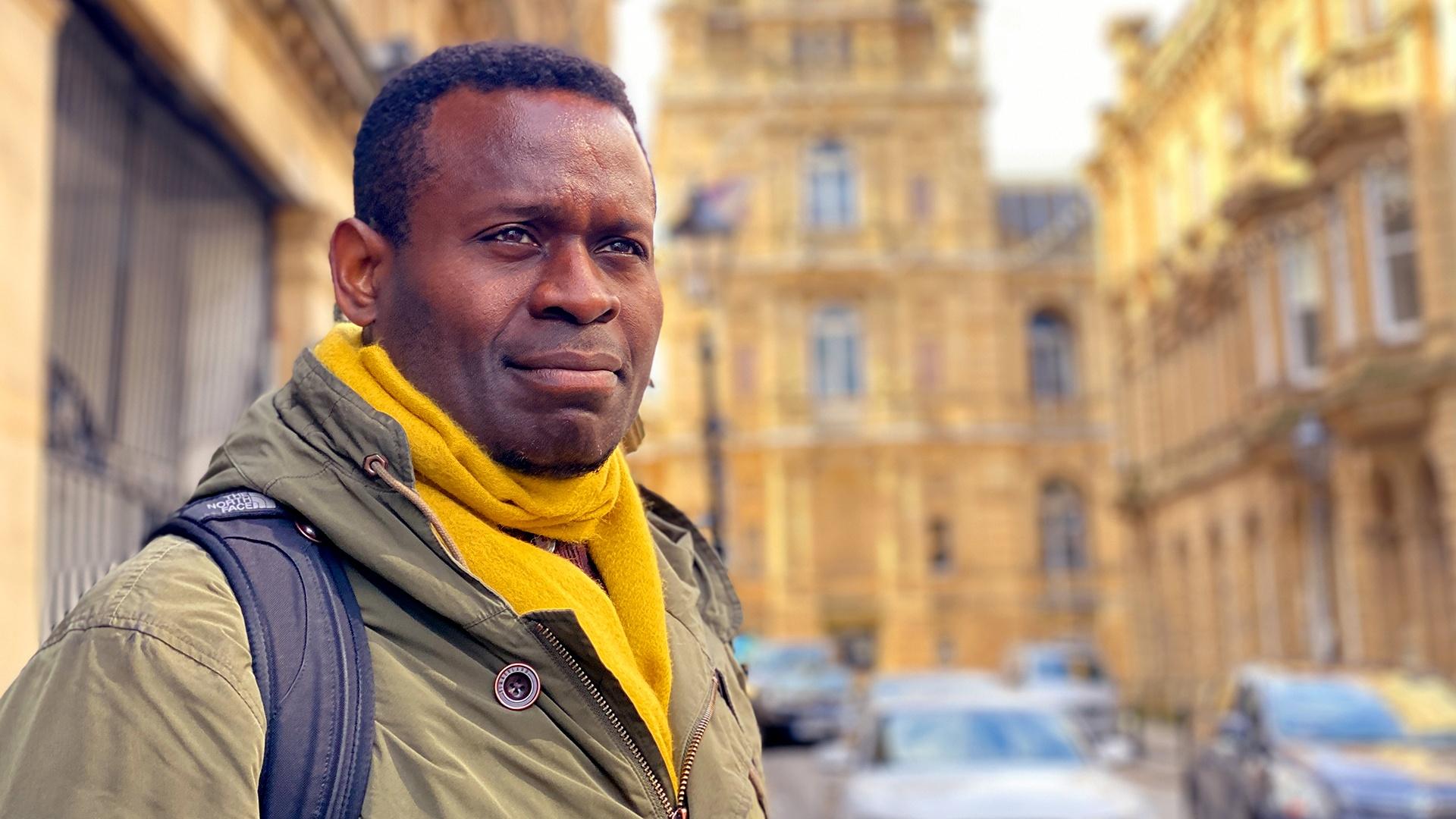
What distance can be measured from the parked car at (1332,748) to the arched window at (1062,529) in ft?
122

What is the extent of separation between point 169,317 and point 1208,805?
8.40m

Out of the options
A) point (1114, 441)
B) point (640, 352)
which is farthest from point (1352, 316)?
point (640, 352)

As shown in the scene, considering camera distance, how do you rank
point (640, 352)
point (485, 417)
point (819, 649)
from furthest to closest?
point (819, 649) → point (640, 352) → point (485, 417)

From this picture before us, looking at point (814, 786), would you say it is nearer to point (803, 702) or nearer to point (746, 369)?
point (803, 702)

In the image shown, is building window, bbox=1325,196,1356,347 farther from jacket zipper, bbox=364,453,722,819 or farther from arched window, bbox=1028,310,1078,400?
arched window, bbox=1028,310,1078,400

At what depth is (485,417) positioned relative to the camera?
186 centimetres

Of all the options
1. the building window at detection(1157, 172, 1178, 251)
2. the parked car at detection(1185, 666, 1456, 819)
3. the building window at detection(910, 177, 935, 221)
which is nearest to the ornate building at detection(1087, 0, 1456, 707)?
the building window at detection(1157, 172, 1178, 251)

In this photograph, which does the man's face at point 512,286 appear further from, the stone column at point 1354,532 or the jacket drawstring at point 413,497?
the stone column at point 1354,532

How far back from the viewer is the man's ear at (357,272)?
1933 mm

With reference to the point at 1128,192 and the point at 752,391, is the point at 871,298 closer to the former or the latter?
the point at 752,391

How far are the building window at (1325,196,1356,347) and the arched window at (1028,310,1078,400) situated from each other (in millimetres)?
25814

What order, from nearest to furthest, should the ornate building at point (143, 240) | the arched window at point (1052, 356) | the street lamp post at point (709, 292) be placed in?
the ornate building at point (143, 240) → the street lamp post at point (709, 292) → the arched window at point (1052, 356)

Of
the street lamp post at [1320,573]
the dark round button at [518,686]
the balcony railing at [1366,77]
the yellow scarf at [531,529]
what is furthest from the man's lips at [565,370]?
the balcony railing at [1366,77]

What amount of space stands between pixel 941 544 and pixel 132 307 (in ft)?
132
